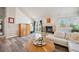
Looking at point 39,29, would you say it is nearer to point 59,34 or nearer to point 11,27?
point 59,34

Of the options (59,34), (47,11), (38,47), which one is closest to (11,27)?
(38,47)

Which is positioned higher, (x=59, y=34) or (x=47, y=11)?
(x=47, y=11)

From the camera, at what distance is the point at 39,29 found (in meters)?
2.20

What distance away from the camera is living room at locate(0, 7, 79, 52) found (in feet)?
7.02

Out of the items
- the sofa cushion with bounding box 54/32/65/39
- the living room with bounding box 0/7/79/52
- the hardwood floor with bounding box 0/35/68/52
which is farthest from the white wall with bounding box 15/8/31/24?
the sofa cushion with bounding box 54/32/65/39

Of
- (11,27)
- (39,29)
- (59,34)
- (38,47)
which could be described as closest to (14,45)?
(11,27)

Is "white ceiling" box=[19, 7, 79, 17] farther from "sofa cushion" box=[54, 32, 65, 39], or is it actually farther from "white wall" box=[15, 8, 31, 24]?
"sofa cushion" box=[54, 32, 65, 39]

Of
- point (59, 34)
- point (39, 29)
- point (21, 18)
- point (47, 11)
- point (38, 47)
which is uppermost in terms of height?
point (47, 11)

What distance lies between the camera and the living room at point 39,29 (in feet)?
7.02

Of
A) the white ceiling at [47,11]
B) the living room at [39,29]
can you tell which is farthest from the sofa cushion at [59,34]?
the white ceiling at [47,11]

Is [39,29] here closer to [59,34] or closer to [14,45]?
[59,34]

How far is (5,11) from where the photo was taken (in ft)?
6.97
